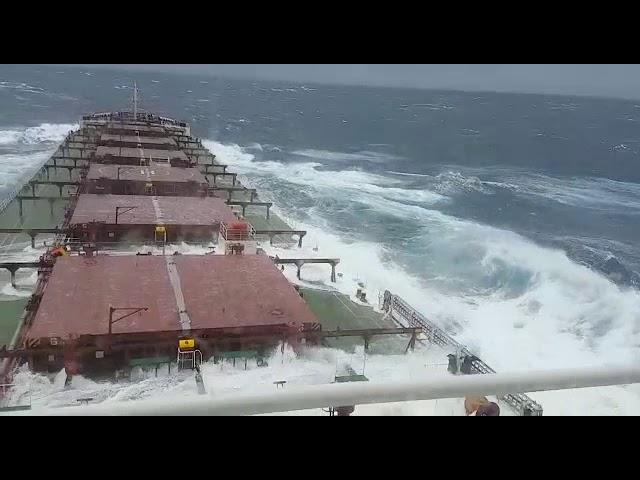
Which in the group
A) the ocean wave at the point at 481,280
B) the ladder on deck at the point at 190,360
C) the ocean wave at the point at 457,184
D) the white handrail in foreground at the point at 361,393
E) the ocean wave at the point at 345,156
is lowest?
the ocean wave at the point at 481,280

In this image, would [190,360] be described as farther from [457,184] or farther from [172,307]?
A: [457,184]

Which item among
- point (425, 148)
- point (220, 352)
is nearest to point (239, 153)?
point (425, 148)

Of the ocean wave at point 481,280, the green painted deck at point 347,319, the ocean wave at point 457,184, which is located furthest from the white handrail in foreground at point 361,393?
the ocean wave at point 457,184

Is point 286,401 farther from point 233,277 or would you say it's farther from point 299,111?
point 299,111

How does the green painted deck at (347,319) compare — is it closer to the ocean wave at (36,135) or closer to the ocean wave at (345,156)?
the ocean wave at (345,156)

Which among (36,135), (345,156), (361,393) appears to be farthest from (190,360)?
(36,135)

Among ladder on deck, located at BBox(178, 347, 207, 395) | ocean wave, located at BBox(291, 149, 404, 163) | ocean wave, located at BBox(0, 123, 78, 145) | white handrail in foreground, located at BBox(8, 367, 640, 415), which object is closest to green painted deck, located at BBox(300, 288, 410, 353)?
ladder on deck, located at BBox(178, 347, 207, 395)
